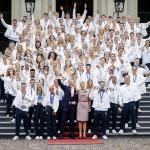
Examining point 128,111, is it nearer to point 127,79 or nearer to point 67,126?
point 127,79

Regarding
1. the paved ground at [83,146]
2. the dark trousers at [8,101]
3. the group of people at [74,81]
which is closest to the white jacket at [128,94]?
the group of people at [74,81]

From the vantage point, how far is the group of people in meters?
21.4

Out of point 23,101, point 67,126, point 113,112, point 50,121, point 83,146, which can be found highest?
point 23,101

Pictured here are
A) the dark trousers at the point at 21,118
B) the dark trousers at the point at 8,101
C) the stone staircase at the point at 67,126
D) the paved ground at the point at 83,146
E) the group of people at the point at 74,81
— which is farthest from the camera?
the dark trousers at the point at 8,101

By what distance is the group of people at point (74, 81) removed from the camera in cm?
2139

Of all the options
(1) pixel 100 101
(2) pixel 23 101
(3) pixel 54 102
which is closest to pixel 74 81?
(3) pixel 54 102

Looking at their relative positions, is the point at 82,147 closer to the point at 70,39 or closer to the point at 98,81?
the point at 98,81

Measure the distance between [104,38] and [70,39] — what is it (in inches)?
55.2

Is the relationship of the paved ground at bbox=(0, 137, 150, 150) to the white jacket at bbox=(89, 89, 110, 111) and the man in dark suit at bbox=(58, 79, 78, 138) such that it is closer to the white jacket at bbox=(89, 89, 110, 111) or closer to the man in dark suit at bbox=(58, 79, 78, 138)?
the man in dark suit at bbox=(58, 79, 78, 138)

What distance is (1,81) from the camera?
76.2ft

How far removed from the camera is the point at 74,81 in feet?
71.4

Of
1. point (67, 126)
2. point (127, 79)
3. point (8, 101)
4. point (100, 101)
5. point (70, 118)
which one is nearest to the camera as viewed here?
point (100, 101)

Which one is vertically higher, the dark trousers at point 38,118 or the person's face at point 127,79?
the person's face at point 127,79

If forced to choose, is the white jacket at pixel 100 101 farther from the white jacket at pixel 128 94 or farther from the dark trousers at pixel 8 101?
the dark trousers at pixel 8 101
